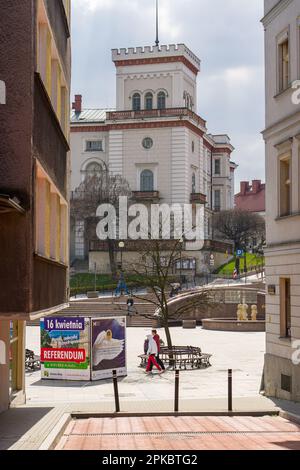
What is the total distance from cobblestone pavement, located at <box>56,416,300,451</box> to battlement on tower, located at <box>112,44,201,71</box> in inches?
2633

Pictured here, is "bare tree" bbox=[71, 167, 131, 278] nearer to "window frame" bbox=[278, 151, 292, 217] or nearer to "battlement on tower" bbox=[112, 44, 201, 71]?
"battlement on tower" bbox=[112, 44, 201, 71]

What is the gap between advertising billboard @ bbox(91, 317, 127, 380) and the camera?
27016mm

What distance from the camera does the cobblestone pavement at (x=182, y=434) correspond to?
1472 centimetres

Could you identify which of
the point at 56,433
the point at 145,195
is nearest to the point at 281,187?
the point at 56,433

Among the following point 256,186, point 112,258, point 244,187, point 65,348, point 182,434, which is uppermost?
point 244,187

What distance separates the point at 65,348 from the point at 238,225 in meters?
64.1

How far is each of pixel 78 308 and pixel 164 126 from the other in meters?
27.9

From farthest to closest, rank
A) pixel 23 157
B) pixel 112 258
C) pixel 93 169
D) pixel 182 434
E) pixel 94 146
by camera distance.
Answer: pixel 94 146, pixel 93 169, pixel 112 258, pixel 182 434, pixel 23 157

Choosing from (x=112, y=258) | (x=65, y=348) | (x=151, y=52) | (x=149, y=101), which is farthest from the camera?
(x=149, y=101)

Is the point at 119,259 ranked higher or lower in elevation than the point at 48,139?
lower

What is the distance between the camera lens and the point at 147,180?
8244cm

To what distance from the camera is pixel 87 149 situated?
85.9m

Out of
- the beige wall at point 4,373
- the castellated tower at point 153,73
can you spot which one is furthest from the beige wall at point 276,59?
the castellated tower at point 153,73

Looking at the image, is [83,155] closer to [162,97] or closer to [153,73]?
[162,97]
